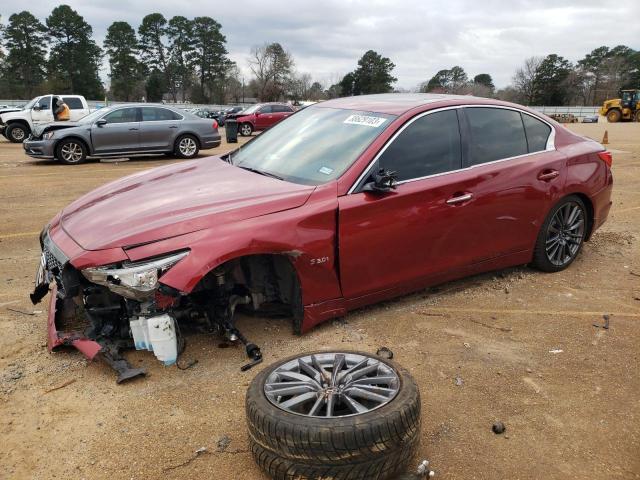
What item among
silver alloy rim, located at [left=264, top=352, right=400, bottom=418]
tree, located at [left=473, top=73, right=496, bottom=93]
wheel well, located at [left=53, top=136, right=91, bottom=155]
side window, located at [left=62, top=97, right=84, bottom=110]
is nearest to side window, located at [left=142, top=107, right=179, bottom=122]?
wheel well, located at [left=53, top=136, right=91, bottom=155]

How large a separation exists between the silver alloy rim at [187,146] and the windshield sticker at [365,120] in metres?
10.9

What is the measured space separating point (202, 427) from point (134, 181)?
84.5 inches

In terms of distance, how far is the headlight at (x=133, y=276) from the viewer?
294 centimetres

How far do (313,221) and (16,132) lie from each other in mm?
21002

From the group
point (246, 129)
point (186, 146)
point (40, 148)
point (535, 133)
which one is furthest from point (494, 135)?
point (246, 129)

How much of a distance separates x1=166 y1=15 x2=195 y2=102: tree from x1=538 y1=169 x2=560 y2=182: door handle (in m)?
79.6

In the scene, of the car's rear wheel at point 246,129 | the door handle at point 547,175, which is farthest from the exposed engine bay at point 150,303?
the car's rear wheel at point 246,129

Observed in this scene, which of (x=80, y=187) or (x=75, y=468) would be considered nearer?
(x=75, y=468)

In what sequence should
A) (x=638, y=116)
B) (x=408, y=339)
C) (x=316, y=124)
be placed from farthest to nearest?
(x=638, y=116), (x=316, y=124), (x=408, y=339)

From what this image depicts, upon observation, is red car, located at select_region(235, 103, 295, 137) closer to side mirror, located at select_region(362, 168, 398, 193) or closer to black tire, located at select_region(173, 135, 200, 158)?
black tire, located at select_region(173, 135, 200, 158)

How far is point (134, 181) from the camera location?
13.5ft

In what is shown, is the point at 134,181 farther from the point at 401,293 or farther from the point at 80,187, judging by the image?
the point at 80,187

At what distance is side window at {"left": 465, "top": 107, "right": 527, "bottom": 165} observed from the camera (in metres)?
4.22

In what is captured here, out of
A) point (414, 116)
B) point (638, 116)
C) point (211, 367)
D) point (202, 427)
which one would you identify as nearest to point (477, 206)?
point (414, 116)
